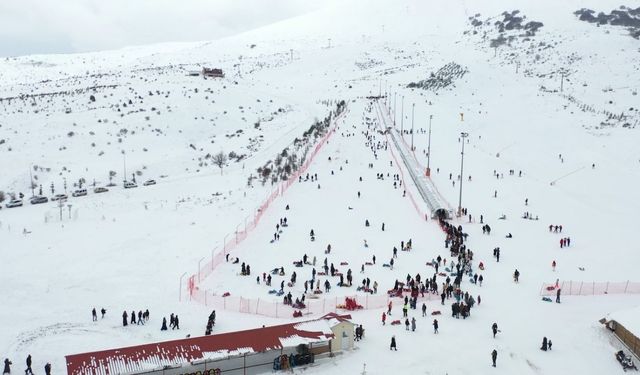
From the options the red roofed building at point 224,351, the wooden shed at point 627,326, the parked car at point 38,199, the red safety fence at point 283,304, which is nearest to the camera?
the red roofed building at point 224,351

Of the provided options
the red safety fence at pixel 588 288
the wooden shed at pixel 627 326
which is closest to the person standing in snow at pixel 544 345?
the wooden shed at pixel 627 326

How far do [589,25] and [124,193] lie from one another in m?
140

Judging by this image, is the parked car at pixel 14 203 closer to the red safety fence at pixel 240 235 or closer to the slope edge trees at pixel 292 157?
the slope edge trees at pixel 292 157

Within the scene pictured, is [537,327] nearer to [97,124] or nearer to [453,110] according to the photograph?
[97,124]

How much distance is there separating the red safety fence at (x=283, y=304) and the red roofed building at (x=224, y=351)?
355 centimetres

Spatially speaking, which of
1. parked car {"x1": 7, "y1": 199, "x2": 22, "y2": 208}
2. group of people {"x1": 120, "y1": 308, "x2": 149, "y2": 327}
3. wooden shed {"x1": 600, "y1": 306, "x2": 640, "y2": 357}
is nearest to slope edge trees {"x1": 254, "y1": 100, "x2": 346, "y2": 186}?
parked car {"x1": 7, "y1": 199, "x2": 22, "y2": 208}

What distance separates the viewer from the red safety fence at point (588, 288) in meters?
28.9

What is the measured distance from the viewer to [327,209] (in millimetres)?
44125

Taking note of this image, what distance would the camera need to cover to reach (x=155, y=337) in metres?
23.7

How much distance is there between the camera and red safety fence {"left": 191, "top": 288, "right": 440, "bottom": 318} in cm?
2650

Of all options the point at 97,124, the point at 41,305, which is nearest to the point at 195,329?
the point at 41,305

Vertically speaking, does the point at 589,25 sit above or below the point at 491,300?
above

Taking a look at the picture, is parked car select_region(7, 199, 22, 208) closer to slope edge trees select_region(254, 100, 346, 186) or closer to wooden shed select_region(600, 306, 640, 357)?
slope edge trees select_region(254, 100, 346, 186)

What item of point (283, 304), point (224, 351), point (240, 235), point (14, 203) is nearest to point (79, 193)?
point (14, 203)
